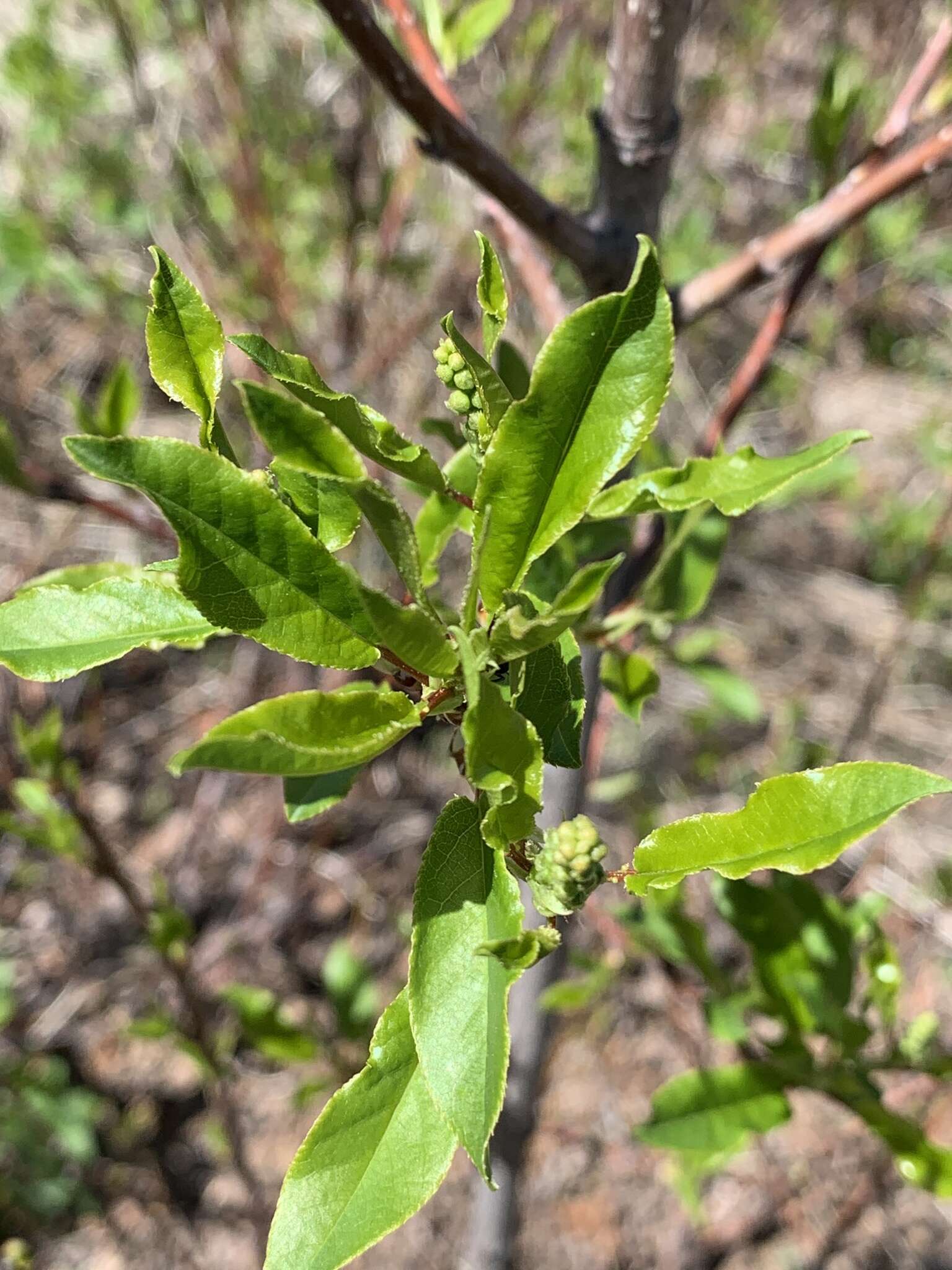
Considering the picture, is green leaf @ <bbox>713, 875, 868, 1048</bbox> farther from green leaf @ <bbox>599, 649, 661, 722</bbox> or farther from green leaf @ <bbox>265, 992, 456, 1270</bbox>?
green leaf @ <bbox>265, 992, 456, 1270</bbox>

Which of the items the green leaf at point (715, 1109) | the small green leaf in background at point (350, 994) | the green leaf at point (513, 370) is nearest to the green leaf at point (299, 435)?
the green leaf at point (513, 370)

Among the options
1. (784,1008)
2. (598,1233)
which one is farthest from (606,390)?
(598,1233)

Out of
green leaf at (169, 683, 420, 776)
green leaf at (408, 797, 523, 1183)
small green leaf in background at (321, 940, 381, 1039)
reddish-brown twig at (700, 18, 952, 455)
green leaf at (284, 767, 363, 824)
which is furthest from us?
small green leaf in background at (321, 940, 381, 1039)

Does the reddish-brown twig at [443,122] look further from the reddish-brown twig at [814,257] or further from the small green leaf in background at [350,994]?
the small green leaf in background at [350,994]

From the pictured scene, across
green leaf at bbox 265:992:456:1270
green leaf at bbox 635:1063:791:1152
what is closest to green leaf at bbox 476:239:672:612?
green leaf at bbox 265:992:456:1270

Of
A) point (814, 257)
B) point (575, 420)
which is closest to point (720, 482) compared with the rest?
point (575, 420)

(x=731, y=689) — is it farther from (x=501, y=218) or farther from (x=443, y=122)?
(x=443, y=122)

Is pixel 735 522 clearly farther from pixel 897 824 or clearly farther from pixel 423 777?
pixel 423 777
